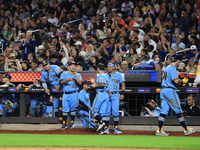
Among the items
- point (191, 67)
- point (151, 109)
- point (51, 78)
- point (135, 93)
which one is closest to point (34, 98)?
point (51, 78)

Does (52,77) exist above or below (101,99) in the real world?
above

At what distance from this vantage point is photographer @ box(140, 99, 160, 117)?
11.8 meters

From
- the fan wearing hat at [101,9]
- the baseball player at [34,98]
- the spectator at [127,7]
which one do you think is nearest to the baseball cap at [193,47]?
the baseball player at [34,98]

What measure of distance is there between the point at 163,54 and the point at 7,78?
15.7ft

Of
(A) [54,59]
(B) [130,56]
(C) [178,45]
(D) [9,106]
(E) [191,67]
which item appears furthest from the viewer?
(C) [178,45]

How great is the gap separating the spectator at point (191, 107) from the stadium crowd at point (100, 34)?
1.19m

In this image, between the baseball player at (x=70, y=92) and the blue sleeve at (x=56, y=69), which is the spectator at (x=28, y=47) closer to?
the blue sleeve at (x=56, y=69)

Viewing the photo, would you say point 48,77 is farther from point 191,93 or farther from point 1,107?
point 191,93

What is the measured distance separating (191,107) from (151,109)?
1053mm

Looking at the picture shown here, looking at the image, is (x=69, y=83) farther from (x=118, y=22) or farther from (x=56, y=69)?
(x=118, y=22)

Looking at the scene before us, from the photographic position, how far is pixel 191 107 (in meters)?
11.5

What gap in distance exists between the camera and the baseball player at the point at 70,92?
11570mm

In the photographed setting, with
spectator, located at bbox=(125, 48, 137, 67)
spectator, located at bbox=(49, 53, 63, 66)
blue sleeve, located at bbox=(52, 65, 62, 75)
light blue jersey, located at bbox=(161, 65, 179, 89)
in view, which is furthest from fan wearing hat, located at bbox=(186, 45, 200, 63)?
blue sleeve, located at bbox=(52, 65, 62, 75)

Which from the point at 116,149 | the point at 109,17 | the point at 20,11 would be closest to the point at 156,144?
the point at 116,149
